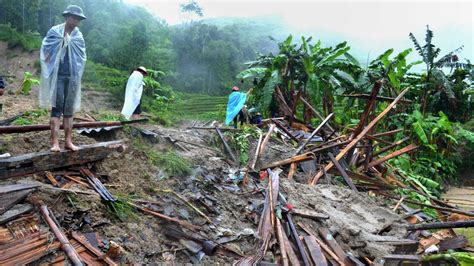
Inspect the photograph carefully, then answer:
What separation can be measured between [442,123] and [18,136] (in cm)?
1163

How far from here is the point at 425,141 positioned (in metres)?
10.4

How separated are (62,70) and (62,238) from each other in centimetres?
200

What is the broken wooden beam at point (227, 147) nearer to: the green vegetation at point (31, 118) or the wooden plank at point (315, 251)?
the wooden plank at point (315, 251)

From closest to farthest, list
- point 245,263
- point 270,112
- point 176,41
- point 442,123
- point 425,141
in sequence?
point 245,263
point 425,141
point 442,123
point 270,112
point 176,41

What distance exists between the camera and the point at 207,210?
453cm

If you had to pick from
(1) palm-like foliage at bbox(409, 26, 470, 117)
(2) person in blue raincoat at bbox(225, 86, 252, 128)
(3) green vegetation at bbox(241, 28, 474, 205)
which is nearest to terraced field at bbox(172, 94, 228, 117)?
(3) green vegetation at bbox(241, 28, 474, 205)

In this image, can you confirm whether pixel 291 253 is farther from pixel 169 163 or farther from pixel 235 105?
pixel 235 105

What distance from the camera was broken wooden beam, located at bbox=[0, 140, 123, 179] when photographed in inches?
139

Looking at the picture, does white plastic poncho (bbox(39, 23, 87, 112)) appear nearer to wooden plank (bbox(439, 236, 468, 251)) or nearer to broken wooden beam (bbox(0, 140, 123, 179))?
broken wooden beam (bbox(0, 140, 123, 179))

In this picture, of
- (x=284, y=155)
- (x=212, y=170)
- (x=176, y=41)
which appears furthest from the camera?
(x=176, y=41)

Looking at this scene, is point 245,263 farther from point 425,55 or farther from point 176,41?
point 176,41

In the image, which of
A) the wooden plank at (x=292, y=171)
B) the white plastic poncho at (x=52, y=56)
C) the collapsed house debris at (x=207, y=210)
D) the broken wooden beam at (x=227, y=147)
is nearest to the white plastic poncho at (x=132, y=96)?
the collapsed house debris at (x=207, y=210)

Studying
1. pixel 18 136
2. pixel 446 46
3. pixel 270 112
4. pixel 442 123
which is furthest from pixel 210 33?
pixel 446 46

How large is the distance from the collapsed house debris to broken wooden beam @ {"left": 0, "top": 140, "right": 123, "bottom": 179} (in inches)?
0.5
